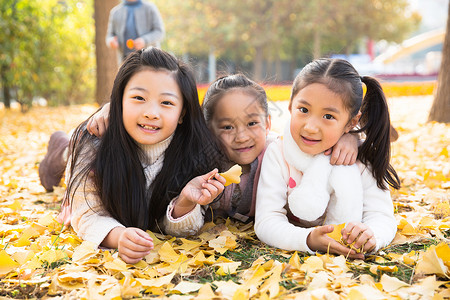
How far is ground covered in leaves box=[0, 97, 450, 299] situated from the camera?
1.45 metres

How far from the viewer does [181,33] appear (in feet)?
80.2

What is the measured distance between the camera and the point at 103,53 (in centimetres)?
773

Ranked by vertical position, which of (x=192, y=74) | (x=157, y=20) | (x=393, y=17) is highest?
(x=393, y=17)

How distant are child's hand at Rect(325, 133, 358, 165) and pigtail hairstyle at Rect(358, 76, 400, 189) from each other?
56 mm

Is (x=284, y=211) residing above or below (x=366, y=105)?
below

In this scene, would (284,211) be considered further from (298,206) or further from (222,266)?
(222,266)

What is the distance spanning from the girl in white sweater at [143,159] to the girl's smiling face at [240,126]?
14 cm

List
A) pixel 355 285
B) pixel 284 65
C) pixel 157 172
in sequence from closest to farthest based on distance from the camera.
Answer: pixel 355 285 < pixel 157 172 < pixel 284 65

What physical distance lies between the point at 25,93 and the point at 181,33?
1610cm

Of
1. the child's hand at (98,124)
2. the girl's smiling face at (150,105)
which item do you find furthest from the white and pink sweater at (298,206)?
the child's hand at (98,124)

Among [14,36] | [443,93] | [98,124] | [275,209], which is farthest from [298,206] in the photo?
[14,36]

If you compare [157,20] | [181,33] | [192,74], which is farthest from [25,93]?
[181,33]

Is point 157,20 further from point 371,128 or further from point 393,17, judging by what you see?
point 393,17

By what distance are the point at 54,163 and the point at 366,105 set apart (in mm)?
2016
